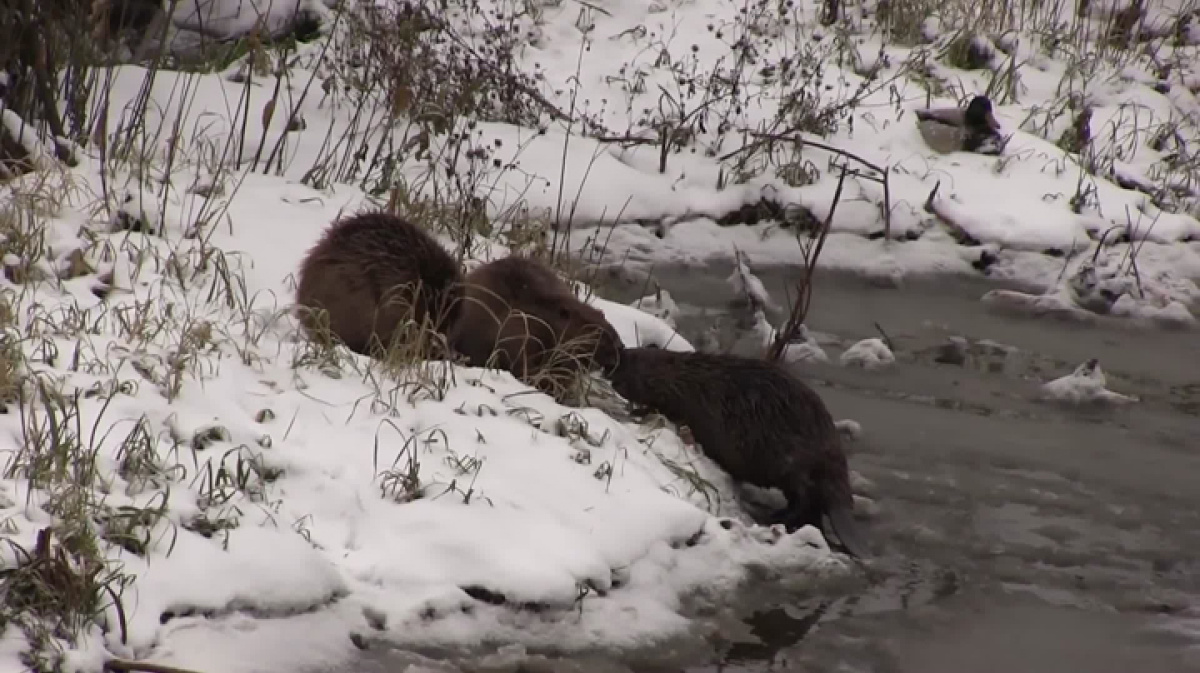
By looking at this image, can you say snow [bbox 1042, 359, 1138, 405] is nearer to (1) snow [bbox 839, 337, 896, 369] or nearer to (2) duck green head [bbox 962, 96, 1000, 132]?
(1) snow [bbox 839, 337, 896, 369]

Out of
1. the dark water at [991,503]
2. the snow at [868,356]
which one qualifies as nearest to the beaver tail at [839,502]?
the dark water at [991,503]

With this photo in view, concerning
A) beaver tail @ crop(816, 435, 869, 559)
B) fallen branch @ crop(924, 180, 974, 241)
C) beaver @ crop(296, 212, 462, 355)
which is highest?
fallen branch @ crop(924, 180, 974, 241)

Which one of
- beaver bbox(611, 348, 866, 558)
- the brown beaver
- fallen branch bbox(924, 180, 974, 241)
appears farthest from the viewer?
fallen branch bbox(924, 180, 974, 241)

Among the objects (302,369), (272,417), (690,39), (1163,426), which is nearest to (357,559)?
(272,417)

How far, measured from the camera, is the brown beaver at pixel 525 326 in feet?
18.4

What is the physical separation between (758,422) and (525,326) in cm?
100

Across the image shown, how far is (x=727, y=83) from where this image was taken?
9.98 m

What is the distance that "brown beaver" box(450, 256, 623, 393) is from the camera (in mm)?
5598

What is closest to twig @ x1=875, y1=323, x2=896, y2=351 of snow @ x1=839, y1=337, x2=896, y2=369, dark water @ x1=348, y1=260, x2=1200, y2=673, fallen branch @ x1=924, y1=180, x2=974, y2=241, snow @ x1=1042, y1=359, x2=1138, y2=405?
dark water @ x1=348, y1=260, x2=1200, y2=673

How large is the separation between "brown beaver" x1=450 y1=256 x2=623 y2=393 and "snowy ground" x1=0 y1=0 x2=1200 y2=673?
283 mm

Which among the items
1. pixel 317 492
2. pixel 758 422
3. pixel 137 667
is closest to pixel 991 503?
pixel 758 422

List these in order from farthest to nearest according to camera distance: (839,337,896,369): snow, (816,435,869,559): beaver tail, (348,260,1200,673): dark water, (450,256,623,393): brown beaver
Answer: (839,337,896,369): snow, (450,256,623,393): brown beaver, (816,435,869,559): beaver tail, (348,260,1200,673): dark water

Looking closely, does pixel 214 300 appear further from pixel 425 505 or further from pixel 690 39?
pixel 690 39

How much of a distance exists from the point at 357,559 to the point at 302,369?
3.82 feet
